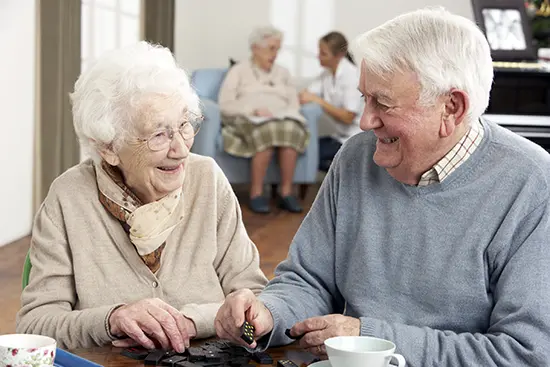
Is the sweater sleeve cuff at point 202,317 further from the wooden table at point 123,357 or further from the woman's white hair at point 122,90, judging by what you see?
the woman's white hair at point 122,90

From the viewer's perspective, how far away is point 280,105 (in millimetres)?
7617

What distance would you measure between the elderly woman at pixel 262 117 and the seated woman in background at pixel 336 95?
12.7 inches

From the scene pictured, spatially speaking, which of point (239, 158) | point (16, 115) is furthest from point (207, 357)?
point (239, 158)

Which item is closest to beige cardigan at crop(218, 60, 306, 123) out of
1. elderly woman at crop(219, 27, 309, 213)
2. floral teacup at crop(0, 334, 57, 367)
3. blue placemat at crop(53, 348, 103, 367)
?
elderly woman at crop(219, 27, 309, 213)

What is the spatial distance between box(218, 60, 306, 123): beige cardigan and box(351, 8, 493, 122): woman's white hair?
5.81m

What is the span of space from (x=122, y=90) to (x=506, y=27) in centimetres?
345

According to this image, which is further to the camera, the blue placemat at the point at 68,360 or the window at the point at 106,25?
the window at the point at 106,25

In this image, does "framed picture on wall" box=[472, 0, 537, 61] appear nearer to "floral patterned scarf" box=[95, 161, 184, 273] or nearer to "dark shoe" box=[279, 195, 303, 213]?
"dark shoe" box=[279, 195, 303, 213]

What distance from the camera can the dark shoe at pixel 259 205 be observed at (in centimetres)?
732

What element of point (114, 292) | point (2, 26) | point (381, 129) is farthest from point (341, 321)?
point (2, 26)

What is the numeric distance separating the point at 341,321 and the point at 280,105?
6058 mm

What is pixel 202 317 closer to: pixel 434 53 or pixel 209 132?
pixel 434 53

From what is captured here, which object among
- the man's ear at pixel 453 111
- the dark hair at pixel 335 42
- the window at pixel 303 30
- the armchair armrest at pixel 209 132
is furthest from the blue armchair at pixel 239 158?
the man's ear at pixel 453 111

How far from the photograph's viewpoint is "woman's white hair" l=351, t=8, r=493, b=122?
165cm
